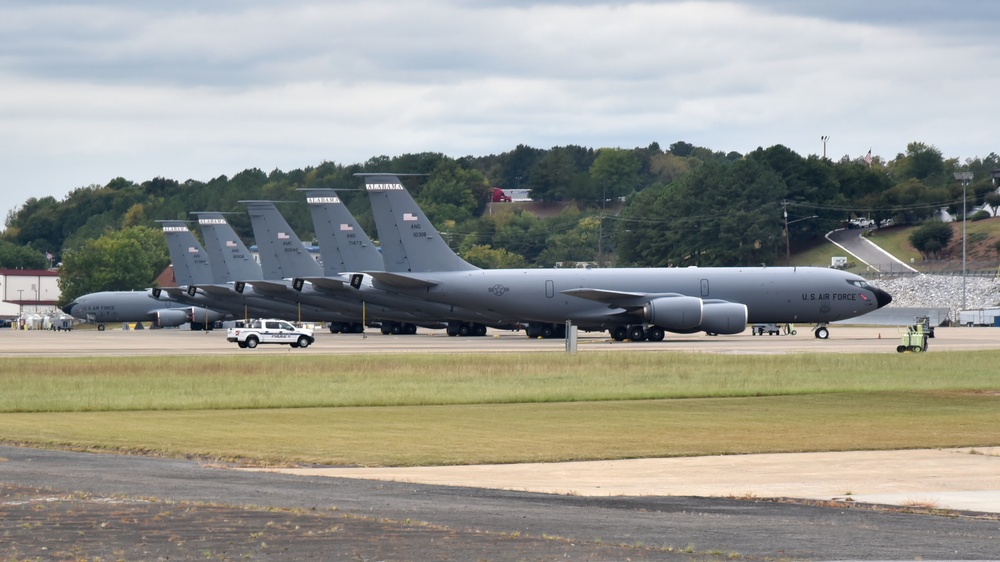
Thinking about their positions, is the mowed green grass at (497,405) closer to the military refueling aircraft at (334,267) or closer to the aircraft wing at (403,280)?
the aircraft wing at (403,280)

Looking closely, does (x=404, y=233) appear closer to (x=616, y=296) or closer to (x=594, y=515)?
(x=616, y=296)

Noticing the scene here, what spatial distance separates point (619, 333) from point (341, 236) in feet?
86.4

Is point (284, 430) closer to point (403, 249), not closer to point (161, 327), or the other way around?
point (403, 249)

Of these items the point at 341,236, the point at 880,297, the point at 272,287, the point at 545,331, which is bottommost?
the point at 545,331

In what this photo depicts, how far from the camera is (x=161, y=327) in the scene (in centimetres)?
14988

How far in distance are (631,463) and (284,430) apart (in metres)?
9.97

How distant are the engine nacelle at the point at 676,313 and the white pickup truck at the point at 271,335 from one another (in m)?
19.8

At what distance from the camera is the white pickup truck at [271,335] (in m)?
79.4

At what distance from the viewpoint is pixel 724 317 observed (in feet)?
258

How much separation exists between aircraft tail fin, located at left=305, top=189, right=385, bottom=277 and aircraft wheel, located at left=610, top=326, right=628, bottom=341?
23.3m

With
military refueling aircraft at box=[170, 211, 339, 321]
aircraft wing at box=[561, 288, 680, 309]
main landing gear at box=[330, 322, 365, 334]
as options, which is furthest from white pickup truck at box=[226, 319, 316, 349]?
main landing gear at box=[330, 322, 365, 334]

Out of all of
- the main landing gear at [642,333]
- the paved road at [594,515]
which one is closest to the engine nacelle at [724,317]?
the main landing gear at [642,333]

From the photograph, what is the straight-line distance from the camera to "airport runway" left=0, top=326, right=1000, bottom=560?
1530 centimetres

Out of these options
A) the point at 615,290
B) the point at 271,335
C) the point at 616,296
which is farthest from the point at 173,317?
the point at 616,296
